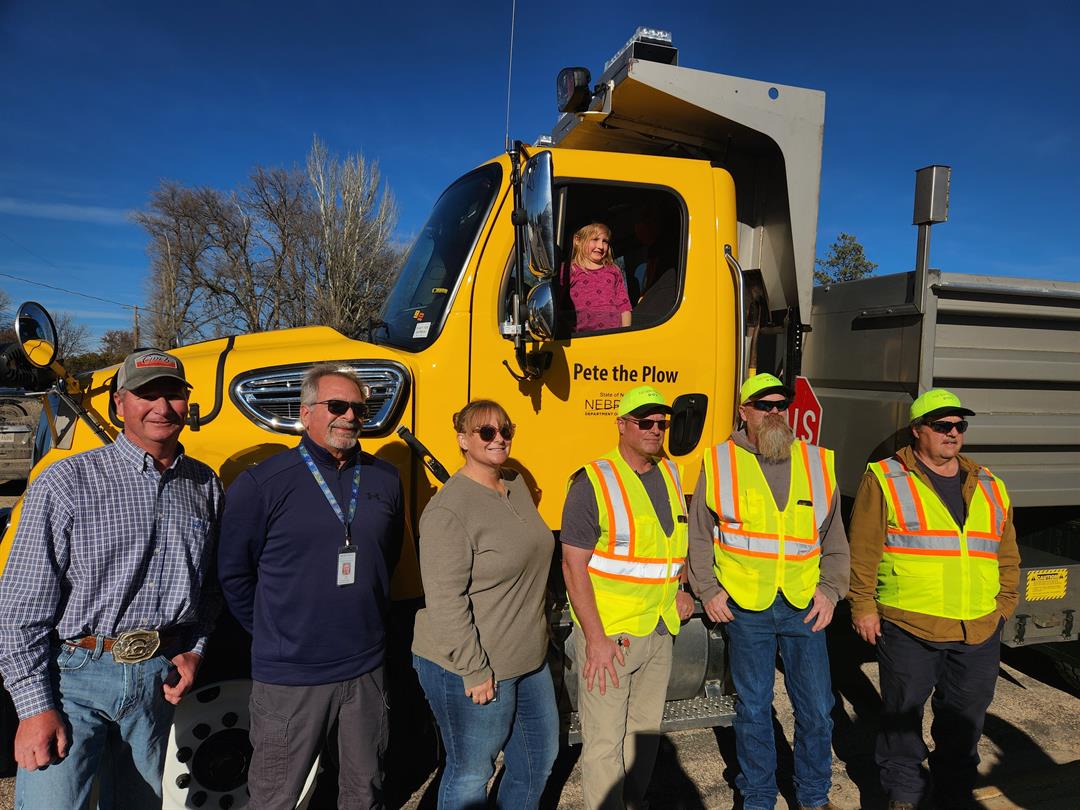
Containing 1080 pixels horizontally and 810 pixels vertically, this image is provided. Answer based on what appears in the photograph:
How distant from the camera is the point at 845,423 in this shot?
3553 millimetres

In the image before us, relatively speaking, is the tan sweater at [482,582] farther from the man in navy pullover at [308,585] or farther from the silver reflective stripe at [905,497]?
the silver reflective stripe at [905,497]

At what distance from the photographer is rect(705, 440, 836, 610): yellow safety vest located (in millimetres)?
2697

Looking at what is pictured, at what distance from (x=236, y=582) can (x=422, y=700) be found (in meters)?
1.05

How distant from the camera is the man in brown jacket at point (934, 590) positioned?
273 centimetres

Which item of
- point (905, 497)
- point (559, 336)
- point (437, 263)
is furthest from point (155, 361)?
point (905, 497)

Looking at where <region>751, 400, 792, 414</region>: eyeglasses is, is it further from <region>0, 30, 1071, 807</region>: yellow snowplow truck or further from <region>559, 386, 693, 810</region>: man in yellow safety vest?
<region>559, 386, 693, 810</region>: man in yellow safety vest

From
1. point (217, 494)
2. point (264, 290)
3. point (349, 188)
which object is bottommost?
point (217, 494)

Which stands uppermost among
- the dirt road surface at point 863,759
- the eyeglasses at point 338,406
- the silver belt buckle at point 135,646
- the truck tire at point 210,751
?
the eyeglasses at point 338,406

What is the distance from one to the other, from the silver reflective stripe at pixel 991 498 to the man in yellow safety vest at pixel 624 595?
4.29 ft

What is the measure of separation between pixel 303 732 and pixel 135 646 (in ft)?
1.83

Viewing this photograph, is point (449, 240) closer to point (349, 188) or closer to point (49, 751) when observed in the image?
point (49, 751)

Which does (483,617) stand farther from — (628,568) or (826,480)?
(826,480)

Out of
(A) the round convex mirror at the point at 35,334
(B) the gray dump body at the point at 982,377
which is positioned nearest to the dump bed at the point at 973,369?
(B) the gray dump body at the point at 982,377

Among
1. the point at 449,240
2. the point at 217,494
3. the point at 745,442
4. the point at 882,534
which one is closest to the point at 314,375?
the point at 217,494
